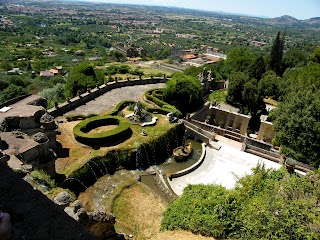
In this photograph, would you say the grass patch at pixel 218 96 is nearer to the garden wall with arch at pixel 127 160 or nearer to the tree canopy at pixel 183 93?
the tree canopy at pixel 183 93

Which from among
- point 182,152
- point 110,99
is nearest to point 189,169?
point 182,152

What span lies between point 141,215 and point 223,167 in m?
11.1

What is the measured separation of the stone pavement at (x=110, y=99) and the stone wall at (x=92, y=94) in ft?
1.91

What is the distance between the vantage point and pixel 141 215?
59.4 feet

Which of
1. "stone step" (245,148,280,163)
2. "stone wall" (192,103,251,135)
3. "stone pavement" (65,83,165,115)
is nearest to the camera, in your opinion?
"stone step" (245,148,280,163)

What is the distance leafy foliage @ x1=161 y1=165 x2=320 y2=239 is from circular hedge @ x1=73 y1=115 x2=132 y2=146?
9410mm

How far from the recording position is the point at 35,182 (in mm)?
13320

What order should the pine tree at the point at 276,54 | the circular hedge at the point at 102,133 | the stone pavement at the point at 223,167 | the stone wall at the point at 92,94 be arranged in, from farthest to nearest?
the pine tree at the point at 276,54
the stone wall at the point at 92,94
the circular hedge at the point at 102,133
the stone pavement at the point at 223,167

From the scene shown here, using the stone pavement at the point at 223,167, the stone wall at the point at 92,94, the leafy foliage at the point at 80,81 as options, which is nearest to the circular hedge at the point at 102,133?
the stone wall at the point at 92,94

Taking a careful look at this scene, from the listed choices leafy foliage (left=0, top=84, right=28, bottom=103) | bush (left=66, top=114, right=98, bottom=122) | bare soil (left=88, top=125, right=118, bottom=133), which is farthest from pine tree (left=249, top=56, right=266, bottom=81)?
leafy foliage (left=0, top=84, right=28, bottom=103)

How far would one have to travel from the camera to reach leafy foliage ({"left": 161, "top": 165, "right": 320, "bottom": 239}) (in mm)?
11539

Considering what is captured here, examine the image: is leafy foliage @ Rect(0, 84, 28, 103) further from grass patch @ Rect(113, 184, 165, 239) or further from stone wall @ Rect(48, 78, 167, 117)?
grass patch @ Rect(113, 184, 165, 239)

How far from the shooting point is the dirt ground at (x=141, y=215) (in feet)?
49.1

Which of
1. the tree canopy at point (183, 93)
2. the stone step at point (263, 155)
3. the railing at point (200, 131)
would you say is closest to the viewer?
the stone step at point (263, 155)
